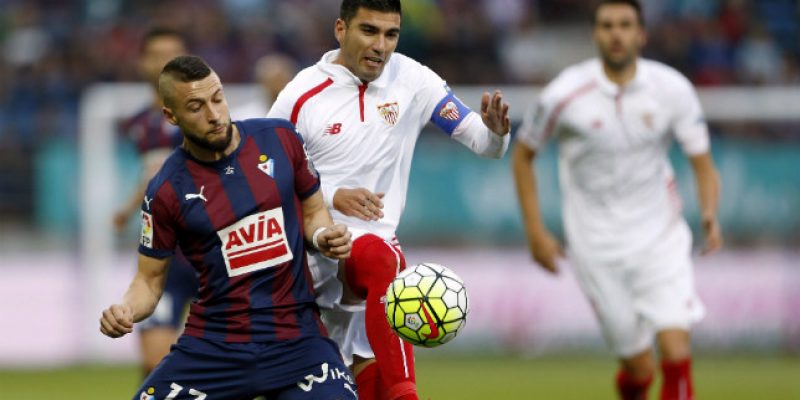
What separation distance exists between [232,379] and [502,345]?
913 cm

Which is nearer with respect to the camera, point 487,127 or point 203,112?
point 203,112

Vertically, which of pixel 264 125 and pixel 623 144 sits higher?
pixel 264 125

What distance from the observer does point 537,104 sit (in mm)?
9609

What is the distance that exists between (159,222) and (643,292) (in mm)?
3877

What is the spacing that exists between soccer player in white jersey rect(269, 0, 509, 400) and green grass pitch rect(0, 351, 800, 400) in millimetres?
4755

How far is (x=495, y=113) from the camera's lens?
6605mm

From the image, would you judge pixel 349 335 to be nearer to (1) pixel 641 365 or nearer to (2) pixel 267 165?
(2) pixel 267 165

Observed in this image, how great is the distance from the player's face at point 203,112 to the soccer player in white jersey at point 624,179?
357cm

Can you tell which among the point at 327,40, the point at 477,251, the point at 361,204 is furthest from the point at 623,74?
the point at 327,40

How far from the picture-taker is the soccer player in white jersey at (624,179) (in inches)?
365

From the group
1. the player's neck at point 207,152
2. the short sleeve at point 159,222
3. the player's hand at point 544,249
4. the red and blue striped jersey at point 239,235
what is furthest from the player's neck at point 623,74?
the short sleeve at point 159,222

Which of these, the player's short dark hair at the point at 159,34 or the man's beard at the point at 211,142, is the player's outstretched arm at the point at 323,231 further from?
the player's short dark hair at the point at 159,34

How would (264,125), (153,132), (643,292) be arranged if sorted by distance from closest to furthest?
(264,125) < (643,292) < (153,132)

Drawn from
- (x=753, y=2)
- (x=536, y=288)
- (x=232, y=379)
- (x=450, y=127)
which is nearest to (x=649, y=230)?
(x=450, y=127)
